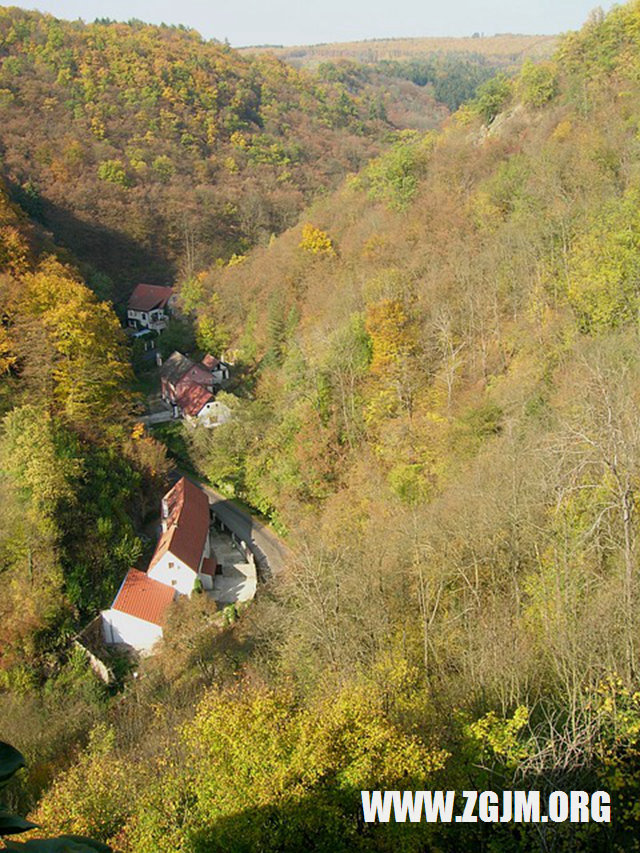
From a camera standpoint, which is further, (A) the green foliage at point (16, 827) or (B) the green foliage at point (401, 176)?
(B) the green foliage at point (401, 176)

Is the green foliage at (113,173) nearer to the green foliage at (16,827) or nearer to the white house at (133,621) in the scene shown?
the white house at (133,621)

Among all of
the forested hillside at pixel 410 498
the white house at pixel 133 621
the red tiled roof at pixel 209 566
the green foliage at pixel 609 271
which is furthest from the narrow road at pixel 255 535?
the green foliage at pixel 609 271

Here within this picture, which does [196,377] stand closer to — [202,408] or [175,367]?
[175,367]

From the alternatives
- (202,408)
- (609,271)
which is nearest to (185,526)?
(202,408)

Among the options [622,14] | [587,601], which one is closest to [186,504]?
[587,601]

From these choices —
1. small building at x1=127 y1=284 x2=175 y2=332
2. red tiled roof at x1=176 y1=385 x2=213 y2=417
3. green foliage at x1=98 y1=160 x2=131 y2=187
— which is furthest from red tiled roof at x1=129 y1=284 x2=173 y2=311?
red tiled roof at x1=176 y1=385 x2=213 y2=417

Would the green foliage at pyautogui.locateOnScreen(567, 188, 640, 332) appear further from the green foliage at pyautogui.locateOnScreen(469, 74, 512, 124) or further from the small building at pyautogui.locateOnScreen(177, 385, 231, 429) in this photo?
the green foliage at pyautogui.locateOnScreen(469, 74, 512, 124)
